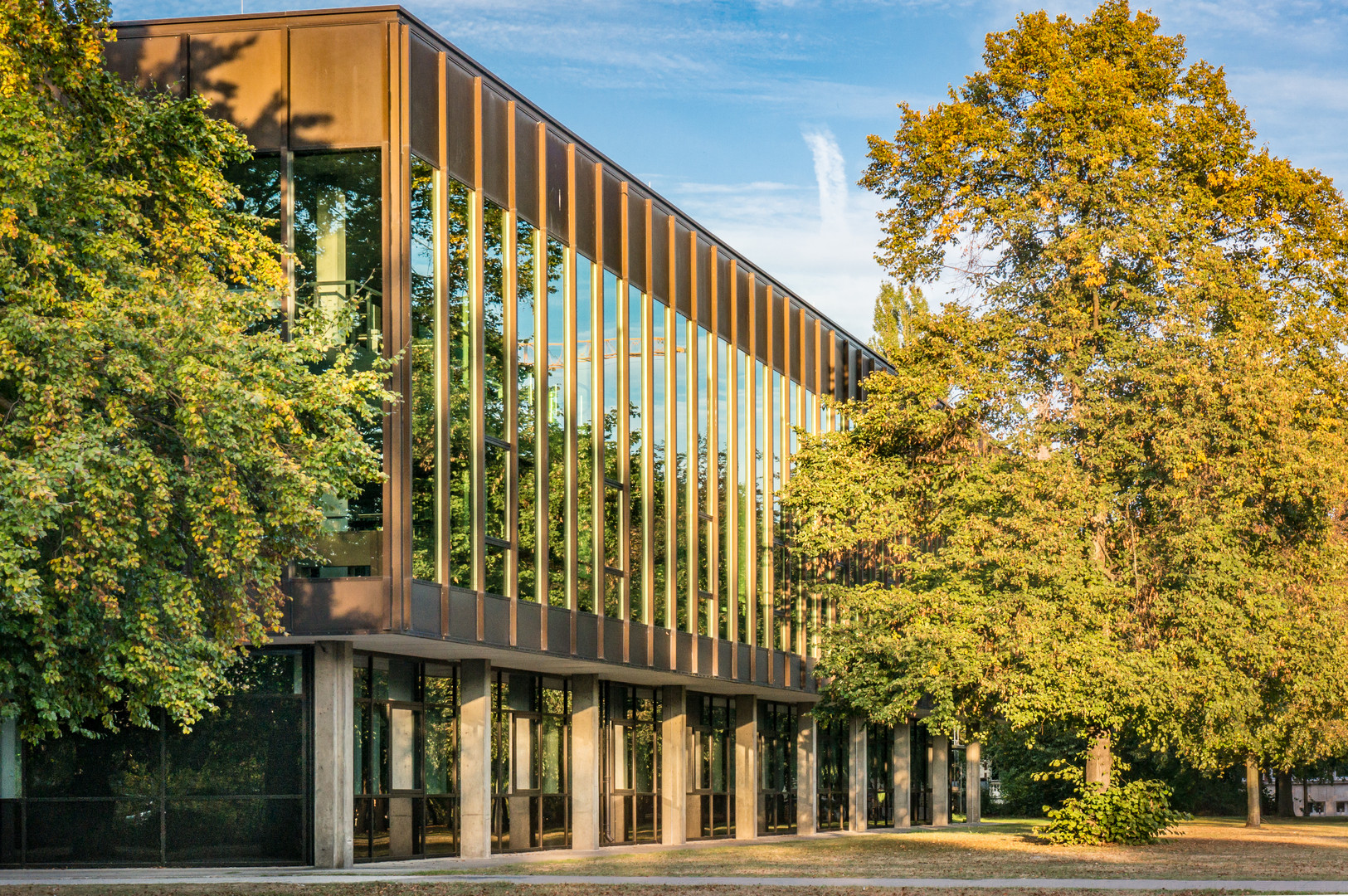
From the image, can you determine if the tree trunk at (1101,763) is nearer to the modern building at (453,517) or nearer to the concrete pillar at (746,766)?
the modern building at (453,517)

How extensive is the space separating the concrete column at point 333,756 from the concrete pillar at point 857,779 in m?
25.2

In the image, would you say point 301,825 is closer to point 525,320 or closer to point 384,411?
point 384,411

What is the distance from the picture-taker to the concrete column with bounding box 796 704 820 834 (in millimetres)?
43875

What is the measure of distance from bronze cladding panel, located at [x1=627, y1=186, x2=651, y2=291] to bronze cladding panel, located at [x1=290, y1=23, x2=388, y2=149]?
891 cm

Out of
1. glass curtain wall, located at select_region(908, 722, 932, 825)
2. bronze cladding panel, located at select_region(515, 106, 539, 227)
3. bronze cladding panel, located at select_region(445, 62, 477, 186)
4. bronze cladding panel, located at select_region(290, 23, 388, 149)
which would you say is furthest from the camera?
glass curtain wall, located at select_region(908, 722, 932, 825)

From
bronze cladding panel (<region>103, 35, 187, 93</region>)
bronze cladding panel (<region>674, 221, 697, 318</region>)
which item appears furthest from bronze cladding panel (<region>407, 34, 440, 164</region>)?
bronze cladding panel (<region>674, 221, 697, 318</region>)

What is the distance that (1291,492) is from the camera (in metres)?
28.4

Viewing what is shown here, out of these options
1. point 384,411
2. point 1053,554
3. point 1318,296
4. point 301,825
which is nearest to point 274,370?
point 384,411

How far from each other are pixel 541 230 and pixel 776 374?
1383 cm

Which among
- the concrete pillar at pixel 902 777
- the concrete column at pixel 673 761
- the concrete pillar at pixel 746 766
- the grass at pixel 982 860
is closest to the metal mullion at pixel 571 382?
the grass at pixel 982 860

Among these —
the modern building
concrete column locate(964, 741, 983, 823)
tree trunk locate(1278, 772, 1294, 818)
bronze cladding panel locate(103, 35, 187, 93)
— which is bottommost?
tree trunk locate(1278, 772, 1294, 818)

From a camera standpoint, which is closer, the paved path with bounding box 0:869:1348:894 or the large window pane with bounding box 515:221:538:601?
the paved path with bounding box 0:869:1348:894

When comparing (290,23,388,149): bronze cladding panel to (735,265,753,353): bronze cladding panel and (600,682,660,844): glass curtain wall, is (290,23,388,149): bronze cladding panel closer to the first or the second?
(600,682,660,844): glass curtain wall

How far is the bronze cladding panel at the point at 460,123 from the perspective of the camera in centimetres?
2556
